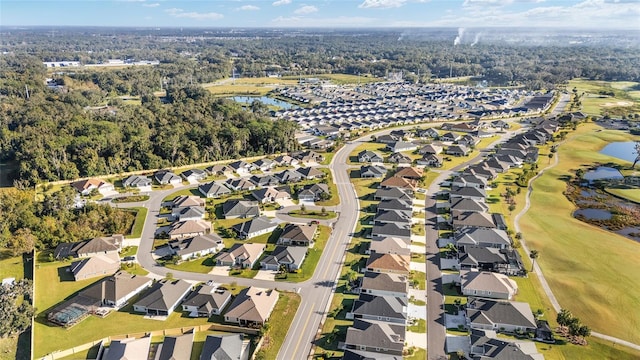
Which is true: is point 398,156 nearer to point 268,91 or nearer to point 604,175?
point 604,175

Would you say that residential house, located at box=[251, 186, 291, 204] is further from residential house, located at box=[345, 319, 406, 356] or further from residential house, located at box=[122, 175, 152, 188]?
residential house, located at box=[345, 319, 406, 356]

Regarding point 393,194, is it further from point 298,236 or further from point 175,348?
point 175,348

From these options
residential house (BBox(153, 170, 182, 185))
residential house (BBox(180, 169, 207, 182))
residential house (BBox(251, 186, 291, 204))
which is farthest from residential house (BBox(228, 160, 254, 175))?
residential house (BBox(251, 186, 291, 204))

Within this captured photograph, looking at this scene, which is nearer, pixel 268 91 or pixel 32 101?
pixel 32 101

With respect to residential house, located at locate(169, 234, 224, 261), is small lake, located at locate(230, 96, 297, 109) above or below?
above

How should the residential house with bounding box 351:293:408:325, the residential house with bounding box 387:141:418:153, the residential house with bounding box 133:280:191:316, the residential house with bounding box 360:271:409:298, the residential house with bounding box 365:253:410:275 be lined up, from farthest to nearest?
the residential house with bounding box 387:141:418:153, the residential house with bounding box 365:253:410:275, the residential house with bounding box 360:271:409:298, the residential house with bounding box 133:280:191:316, the residential house with bounding box 351:293:408:325

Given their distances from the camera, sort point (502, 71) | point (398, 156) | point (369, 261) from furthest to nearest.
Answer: point (502, 71) → point (398, 156) → point (369, 261)

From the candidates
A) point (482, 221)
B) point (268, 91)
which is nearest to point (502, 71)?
point (268, 91)
